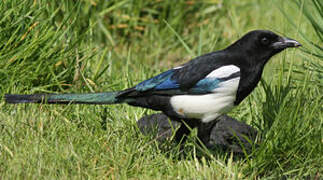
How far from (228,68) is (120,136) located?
0.76m

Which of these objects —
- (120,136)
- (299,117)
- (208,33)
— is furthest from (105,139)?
(208,33)

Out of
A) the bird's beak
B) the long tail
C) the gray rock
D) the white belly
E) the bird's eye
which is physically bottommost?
the gray rock

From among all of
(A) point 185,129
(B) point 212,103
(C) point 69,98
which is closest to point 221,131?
(A) point 185,129

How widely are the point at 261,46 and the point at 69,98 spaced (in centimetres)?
120

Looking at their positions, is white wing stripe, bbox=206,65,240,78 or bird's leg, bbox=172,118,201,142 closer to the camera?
white wing stripe, bbox=206,65,240,78

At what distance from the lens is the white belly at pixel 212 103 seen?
3051 mm

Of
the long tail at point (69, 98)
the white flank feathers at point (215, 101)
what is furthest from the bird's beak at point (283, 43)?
the long tail at point (69, 98)

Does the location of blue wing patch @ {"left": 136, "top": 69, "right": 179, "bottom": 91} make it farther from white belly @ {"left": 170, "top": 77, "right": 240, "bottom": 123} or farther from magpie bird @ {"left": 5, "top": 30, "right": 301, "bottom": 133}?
white belly @ {"left": 170, "top": 77, "right": 240, "bottom": 123}

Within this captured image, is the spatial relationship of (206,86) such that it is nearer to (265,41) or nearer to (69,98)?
(265,41)

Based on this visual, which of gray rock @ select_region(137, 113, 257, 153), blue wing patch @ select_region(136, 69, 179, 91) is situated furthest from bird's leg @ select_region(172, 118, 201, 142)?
blue wing patch @ select_region(136, 69, 179, 91)

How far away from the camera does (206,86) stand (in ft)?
10.2

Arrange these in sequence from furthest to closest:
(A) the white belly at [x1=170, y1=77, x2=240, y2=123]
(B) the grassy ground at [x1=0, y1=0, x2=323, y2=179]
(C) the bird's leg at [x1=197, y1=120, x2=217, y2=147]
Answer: (C) the bird's leg at [x1=197, y1=120, x2=217, y2=147] < (A) the white belly at [x1=170, y1=77, x2=240, y2=123] < (B) the grassy ground at [x1=0, y1=0, x2=323, y2=179]

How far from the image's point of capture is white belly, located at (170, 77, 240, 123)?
3051 millimetres

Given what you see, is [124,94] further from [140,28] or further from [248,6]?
[248,6]
